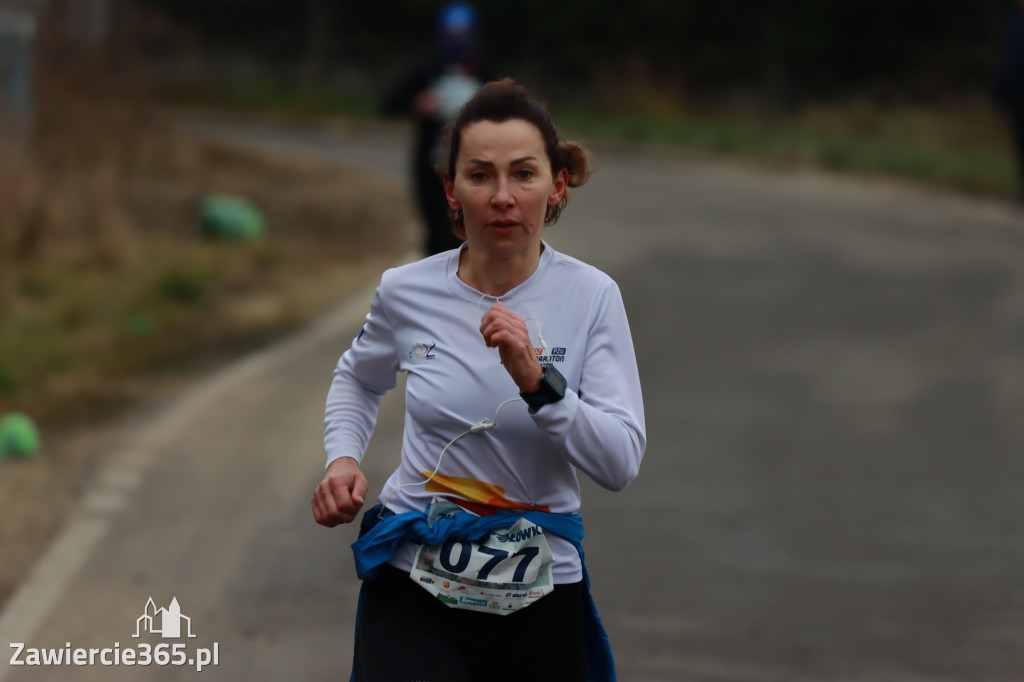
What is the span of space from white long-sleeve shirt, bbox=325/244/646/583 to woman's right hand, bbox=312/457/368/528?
0.32 feet

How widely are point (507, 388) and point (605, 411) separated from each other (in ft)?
0.64

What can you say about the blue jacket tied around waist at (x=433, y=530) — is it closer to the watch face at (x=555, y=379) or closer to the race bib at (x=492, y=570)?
the race bib at (x=492, y=570)

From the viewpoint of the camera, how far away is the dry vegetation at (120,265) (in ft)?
28.3

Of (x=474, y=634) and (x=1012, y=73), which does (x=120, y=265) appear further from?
(x=474, y=634)

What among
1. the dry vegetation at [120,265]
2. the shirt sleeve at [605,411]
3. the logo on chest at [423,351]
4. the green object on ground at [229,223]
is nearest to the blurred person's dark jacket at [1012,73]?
the dry vegetation at [120,265]

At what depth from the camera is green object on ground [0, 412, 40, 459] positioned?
7746mm

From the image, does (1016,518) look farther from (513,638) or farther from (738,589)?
(513,638)

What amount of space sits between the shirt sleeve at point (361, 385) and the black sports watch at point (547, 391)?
1.62 ft

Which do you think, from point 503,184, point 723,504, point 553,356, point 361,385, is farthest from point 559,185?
point 723,504

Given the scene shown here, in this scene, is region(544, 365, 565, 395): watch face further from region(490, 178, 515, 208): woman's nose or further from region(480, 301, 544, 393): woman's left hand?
region(490, 178, 515, 208): woman's nose

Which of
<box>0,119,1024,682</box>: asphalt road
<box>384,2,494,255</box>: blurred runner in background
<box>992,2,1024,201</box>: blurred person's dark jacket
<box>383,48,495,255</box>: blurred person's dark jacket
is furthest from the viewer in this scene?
<box>383,48,495,255</box>: blurred person's dark jacket

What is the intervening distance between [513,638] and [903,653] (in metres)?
3.36

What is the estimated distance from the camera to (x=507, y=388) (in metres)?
2.97

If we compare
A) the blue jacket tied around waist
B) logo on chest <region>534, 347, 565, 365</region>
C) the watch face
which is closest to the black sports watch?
the watch face
